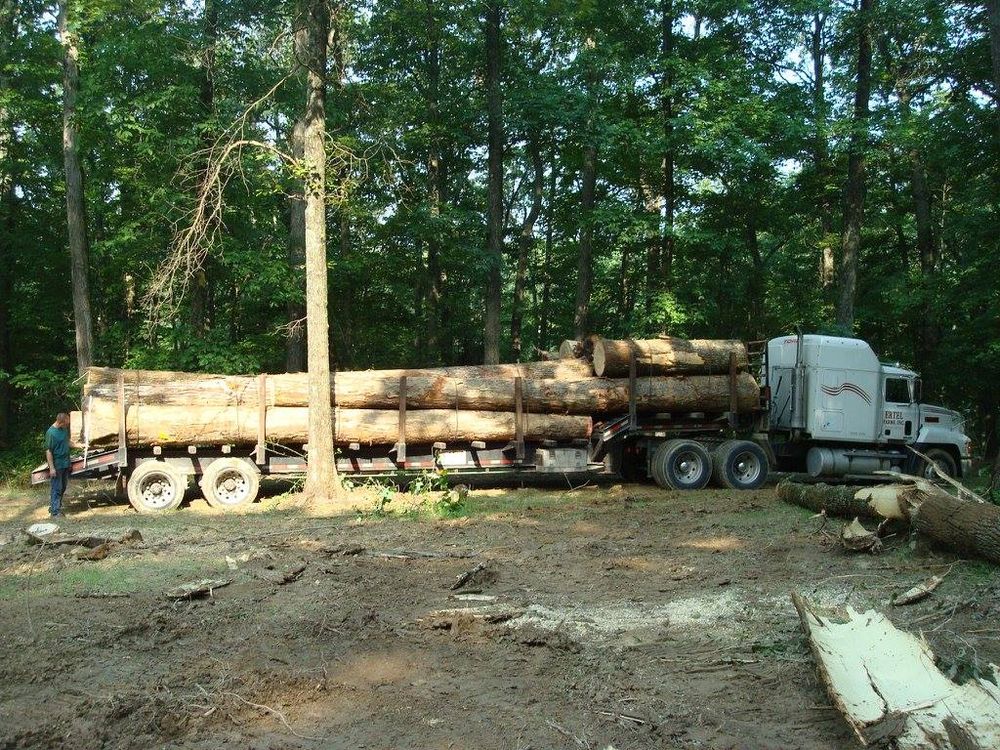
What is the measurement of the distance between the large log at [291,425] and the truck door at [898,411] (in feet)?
22.6

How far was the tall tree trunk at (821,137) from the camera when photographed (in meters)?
21.0

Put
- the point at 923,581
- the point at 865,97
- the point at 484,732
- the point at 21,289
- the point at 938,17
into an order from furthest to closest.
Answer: the point at 21,289 < the point at 865,97 < the point at 938,17 < the point at 923,581 < the point at 484,732

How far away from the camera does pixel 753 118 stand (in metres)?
20.1

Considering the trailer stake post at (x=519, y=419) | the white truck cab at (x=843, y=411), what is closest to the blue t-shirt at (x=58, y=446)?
the trailer stake post at (x=519, y=419)

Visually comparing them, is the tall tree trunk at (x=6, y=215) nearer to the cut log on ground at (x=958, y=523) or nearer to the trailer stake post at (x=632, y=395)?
the trailer stake post at (x=632, y=395)

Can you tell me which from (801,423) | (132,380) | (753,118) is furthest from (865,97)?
(132,380)

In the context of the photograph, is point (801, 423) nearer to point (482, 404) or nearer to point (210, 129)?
point (482, 404)

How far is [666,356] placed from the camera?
15961mm

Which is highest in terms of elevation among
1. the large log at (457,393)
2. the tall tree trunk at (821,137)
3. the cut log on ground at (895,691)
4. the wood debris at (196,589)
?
the tall tree trunk at (821,137)

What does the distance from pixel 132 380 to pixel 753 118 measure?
15.8m

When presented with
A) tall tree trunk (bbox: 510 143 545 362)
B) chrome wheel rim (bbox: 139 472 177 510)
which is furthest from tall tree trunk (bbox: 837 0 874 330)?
chrome wheel rim (bbox: 139 472 177 510)

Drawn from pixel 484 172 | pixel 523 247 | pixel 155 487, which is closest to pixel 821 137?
pixel 523 247

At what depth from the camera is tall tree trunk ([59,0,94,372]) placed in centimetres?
1816

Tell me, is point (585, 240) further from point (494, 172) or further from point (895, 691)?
point (895, 691)
